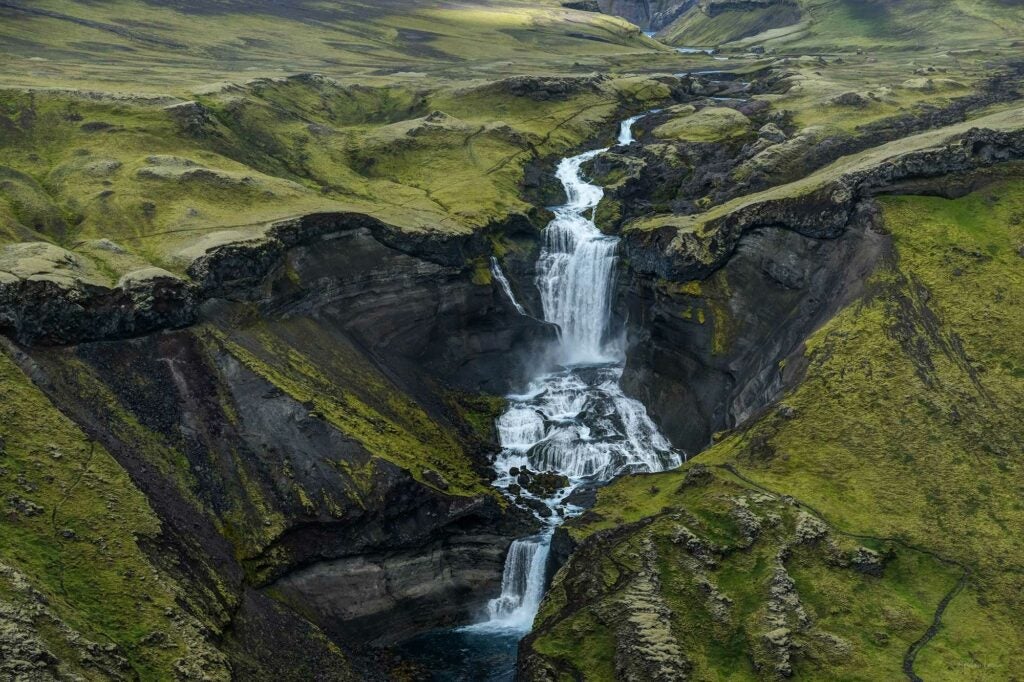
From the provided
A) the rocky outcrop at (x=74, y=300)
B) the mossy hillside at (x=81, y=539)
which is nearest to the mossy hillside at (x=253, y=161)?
the rocky outcrop at (x=74, y=300)

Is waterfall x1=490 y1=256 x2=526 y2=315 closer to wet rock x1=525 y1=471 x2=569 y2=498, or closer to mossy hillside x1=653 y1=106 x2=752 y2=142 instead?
wet rock x1=525 y1=471 x2=569 y2=498

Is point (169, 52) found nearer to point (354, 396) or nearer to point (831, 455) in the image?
point (354, 396)

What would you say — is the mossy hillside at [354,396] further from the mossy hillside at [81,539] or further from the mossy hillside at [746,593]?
the mossy hillside at [746,593]

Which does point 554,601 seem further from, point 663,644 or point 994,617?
point 994,617

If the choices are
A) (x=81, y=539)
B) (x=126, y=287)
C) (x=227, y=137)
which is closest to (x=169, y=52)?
(x=227, y=137)

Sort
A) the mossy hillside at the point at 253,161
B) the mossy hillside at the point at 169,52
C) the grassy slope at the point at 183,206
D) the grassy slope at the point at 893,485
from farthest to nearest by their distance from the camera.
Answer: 1. the mossy hillside at the point at 169,52
2. the mossy hillside at the point at 253,161
3. the grassy slope at the point at 893,485
4. the grassy slope at the point at 183,206

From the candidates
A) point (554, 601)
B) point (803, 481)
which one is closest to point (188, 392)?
point (554, 601)

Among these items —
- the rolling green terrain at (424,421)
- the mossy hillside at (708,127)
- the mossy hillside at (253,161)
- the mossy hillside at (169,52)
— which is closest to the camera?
the rolling green terrain at (424,421)
